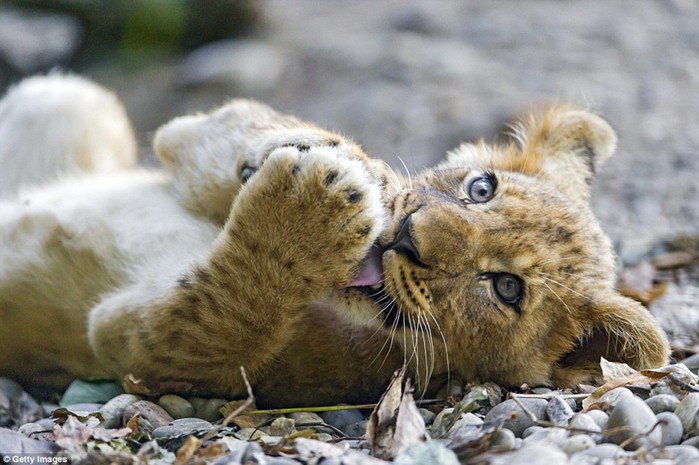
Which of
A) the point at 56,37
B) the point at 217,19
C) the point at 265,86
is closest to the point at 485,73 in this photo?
the point at 265,86

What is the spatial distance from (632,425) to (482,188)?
152 cm

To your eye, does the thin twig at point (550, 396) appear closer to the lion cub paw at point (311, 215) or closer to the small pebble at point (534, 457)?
the small pebble at point (534, 457)

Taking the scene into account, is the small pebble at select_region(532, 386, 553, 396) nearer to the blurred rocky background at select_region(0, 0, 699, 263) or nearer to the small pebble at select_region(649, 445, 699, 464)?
the small pebble at select_region(649, 445, 699, 464)

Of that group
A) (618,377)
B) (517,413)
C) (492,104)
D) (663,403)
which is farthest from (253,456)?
(492,104)

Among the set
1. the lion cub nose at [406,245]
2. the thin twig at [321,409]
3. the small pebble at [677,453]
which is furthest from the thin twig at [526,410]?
the lion cub nose at [406,245]

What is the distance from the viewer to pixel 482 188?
4371 millimetres

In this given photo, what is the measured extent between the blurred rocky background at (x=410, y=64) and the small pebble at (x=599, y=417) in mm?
4328

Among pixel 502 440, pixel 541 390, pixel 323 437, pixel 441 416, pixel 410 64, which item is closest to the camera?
pixel 502 440

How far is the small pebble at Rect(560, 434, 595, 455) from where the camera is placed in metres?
3.09

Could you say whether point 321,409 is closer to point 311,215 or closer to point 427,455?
point 311,215

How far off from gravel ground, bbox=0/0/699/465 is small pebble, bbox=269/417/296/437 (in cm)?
1

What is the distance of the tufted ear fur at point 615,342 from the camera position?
13.6 ft

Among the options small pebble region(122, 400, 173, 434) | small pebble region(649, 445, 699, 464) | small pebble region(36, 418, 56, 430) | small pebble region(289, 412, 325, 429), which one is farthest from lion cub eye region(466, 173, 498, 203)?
small pebble region(36, 418, 56, 430)

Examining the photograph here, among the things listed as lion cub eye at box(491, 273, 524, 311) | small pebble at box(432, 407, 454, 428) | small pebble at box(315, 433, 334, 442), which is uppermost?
lion cub eye at box(491, 273, 524, 311)
